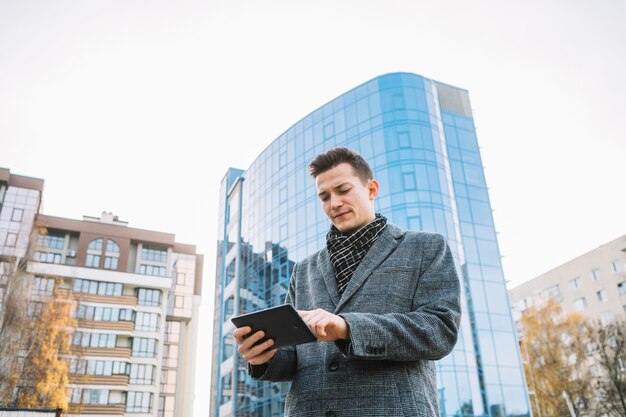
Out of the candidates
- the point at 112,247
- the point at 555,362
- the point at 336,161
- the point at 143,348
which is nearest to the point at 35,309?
the point at 143,348

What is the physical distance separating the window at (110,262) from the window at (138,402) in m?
11.8

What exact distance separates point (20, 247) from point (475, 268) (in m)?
26.5

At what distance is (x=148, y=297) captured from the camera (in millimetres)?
46188

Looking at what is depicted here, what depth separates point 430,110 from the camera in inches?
1097

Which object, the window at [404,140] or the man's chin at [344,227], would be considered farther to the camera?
the window at [404,140]

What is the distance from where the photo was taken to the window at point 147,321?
44.1 m

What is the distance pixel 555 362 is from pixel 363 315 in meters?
33.3

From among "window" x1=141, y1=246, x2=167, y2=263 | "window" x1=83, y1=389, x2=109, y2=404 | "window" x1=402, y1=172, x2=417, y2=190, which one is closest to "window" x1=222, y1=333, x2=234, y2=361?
"window" x1=83, y1=389, x2=109, y2=404

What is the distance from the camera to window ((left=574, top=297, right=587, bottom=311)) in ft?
142

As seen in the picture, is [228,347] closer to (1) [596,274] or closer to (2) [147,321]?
(2) [147,321]

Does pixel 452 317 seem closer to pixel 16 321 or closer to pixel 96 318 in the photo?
pixel 16 321

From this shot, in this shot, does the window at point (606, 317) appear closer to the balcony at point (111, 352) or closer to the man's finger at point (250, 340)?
the balcony at point (111, 352)

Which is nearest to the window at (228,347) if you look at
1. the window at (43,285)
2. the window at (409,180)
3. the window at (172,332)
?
the window at (43,285)

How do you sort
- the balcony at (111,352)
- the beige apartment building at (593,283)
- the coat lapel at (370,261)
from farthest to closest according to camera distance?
the beige apartment building at (593,283), the balcony at (111,352), the coat lapel at (370,261)
